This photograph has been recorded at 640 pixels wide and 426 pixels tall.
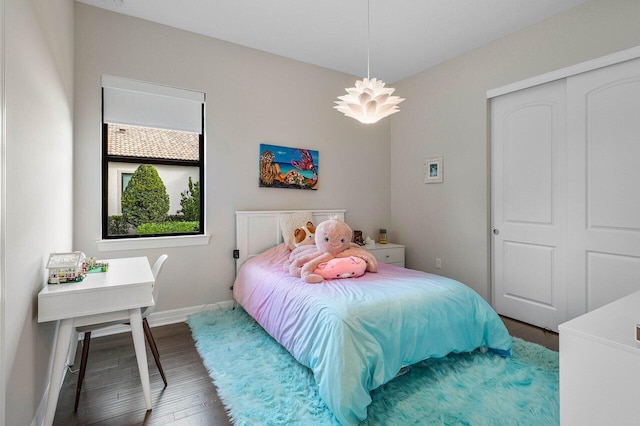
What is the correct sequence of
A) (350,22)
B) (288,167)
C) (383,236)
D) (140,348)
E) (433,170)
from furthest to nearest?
1. (383,236)
2. (433,170)
3. (288,167)
4. (350,22)
5. (140,348)

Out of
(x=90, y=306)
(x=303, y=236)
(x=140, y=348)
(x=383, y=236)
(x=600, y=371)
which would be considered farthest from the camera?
(x=383, y=236)

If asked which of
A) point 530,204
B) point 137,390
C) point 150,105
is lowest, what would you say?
point 137,390

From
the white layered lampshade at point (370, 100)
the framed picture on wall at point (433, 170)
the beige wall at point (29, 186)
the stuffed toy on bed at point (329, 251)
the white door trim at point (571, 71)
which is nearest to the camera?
the beige wall at point (29, 186)

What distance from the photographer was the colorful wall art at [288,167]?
3436 millimetres

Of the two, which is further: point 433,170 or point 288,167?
point 433,170

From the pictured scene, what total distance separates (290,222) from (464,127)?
7.31 feet

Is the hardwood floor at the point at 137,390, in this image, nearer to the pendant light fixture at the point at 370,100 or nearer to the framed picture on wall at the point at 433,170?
the framed picture on wall at the point at 433,170

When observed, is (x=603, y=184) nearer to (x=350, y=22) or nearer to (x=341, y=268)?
(x=341, y=268)

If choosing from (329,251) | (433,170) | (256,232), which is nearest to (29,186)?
(329,251)

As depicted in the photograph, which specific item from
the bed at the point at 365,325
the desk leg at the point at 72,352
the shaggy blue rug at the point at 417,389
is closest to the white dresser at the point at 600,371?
the shaggy blue rug at the point at 417,389

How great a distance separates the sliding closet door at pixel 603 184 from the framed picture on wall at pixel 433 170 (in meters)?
1.27

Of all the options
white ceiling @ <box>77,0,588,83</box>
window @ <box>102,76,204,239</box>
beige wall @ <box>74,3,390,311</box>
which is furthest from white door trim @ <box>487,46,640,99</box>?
window @ <box>102,76,204,239</box>

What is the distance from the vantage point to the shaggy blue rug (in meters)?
1.61

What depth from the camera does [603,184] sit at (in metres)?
2.47
